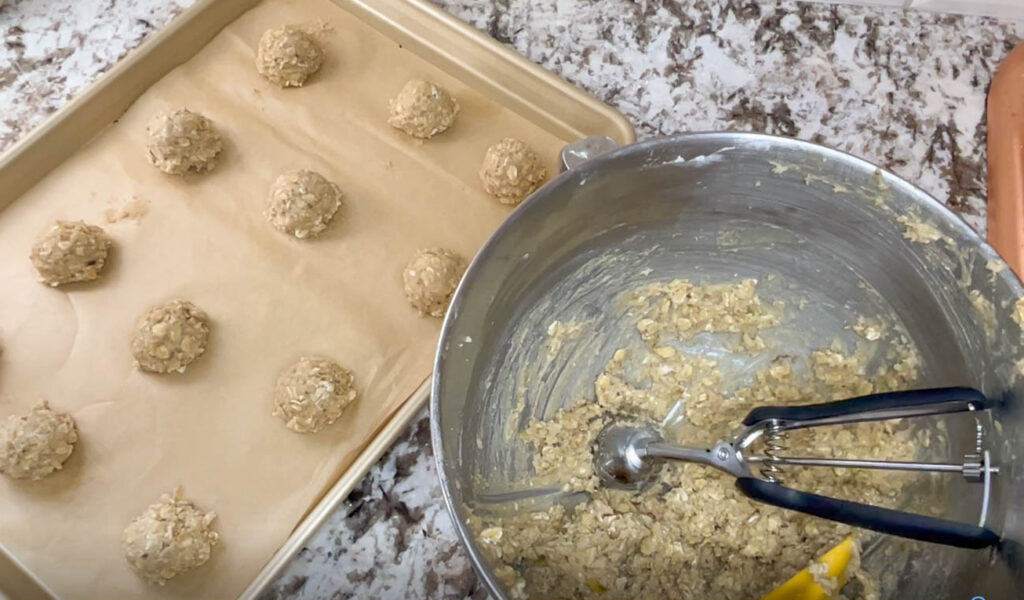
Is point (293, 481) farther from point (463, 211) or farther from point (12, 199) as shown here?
point (12, 199)

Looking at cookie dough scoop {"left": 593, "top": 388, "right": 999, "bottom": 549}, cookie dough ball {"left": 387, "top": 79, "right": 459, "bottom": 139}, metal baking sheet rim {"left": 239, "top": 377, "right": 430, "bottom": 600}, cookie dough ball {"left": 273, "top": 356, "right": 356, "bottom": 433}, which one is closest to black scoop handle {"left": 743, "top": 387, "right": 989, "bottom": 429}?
cookie dough scoop {"left": 593, "top": 388, "right": 999, "bottom": 549}

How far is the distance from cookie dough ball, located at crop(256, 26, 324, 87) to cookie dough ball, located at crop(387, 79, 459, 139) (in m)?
0.16

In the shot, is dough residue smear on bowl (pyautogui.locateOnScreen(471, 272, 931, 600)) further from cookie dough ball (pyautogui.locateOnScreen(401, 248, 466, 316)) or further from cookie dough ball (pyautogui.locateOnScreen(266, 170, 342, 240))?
cookie dough ball (pyautogui.locateOnScreen(266, 170, 342, 240))

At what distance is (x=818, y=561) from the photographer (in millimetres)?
777

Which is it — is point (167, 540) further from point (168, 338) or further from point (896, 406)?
point (896, 406)

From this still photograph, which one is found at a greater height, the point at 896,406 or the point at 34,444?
Result: the point at 896,406

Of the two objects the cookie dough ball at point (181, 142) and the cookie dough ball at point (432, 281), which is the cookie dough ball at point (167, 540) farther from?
the cookie dough ball at point (181, 142)

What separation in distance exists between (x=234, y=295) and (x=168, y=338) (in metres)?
0.13

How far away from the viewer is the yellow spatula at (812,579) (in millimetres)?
742

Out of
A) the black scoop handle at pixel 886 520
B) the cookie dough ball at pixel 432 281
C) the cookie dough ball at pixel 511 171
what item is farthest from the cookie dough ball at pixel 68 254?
the black scoop handle at pixel 886 520

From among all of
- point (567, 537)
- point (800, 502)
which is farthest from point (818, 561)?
point (567, 537)

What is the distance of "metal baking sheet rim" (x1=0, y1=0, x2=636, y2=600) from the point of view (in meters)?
1.08

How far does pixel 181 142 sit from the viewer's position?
1098 mm

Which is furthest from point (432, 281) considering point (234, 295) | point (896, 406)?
point (896, 406)
